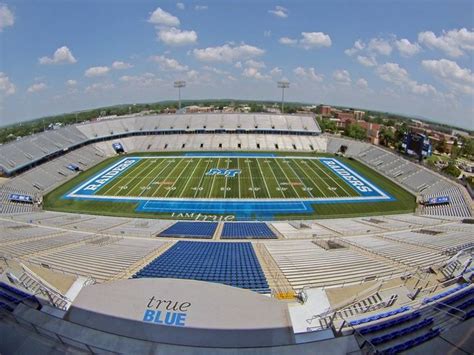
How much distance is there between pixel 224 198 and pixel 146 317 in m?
24.3

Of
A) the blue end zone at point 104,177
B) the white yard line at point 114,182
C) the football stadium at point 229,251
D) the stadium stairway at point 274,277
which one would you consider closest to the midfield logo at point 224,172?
the football stadium at point 229,251

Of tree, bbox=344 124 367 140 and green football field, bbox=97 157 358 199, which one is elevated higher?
tree, bbox=344 124 367 140

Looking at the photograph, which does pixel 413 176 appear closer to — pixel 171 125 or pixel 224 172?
pixel 224 172

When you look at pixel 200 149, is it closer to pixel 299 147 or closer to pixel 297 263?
pixel 299 147

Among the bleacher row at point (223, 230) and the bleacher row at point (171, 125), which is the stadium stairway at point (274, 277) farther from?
the bleacher row at point (171, 125)

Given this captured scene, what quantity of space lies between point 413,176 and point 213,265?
3370cm

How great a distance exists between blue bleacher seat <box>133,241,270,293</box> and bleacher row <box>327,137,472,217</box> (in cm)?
2314

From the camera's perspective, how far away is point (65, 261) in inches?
551

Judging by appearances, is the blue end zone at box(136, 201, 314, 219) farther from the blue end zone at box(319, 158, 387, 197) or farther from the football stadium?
the blue end zone at box(319, 158, 387, 197)

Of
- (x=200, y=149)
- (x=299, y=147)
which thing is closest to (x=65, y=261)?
(x=200, y=149)

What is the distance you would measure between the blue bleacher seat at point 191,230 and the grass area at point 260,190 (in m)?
4.03

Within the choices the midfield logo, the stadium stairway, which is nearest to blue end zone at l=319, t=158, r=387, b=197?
the midfield logo

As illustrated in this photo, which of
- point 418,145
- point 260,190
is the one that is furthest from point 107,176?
point 418,145

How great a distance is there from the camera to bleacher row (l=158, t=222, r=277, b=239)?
20.9 metres
